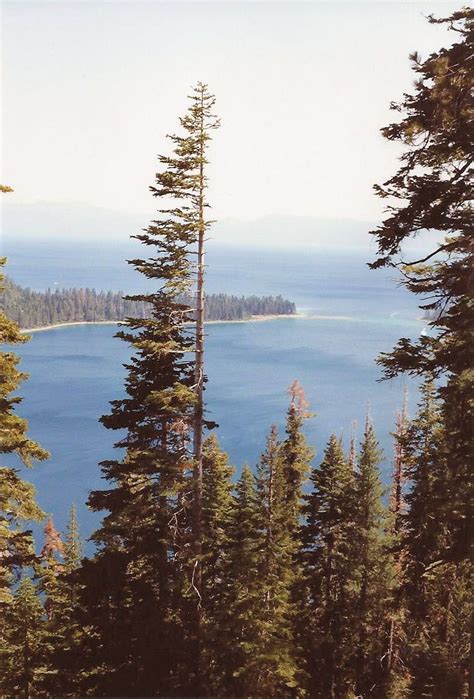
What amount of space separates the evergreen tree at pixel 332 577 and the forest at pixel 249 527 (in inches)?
2.6

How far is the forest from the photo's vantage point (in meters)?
7.77

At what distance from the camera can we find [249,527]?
590 inches

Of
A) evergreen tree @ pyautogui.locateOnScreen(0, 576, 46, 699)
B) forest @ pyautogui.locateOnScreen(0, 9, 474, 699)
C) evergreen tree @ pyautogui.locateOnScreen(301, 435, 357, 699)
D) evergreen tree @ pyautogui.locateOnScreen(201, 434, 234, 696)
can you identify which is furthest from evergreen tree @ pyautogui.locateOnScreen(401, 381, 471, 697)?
evergreen tree @ pyautogui.locateOnScreen(0, 576, 46, 699)

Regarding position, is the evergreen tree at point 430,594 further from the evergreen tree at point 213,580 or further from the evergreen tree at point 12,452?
the evergreen tree at point 12,452

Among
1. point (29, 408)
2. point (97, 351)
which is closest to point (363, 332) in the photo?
point (97, 351)

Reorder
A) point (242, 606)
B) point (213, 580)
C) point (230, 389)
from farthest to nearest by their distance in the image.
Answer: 1. point (230, 389)
2. point (213, 580)
3. point (242, 606)

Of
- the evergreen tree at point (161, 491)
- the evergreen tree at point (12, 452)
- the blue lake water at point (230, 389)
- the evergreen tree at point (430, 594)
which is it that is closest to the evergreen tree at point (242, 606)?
the evergreen tree at point (161, 491)

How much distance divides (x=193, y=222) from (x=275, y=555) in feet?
28.2

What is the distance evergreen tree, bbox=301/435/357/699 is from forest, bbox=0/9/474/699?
67 millimetres

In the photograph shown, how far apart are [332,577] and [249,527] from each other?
23.9ft

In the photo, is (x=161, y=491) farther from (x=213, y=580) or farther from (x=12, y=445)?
(x=213, y=580)

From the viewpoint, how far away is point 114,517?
12.7 m

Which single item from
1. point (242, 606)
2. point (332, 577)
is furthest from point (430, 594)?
point (242, 606)

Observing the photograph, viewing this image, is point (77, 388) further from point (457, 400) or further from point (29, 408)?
point (457, 400)
